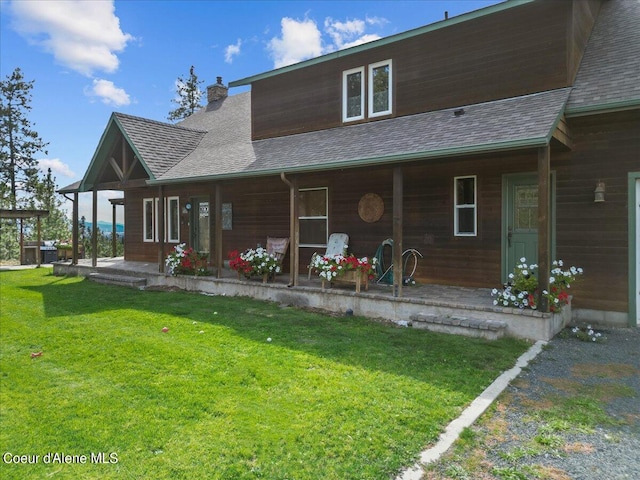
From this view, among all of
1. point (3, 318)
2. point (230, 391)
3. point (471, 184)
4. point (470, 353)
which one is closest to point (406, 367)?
point (470, 353)

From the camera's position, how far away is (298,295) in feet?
25.2

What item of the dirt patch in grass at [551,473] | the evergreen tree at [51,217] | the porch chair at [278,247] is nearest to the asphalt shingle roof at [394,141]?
the porch chair at [278,247]

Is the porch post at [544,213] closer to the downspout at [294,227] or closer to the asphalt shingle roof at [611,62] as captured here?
the asphalt shingle roof at [611,62]

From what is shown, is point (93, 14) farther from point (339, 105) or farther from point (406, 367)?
point (406, 367)

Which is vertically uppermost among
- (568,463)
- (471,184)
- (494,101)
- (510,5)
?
(510,5)

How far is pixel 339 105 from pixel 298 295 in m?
4.35

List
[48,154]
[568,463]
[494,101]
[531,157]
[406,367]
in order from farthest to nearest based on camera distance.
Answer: [48,154] < [494,101] < [531,157] < [406,367] < [568,463]

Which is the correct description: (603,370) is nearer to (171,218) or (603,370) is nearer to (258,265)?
(258,265)

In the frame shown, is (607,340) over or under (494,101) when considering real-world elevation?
under

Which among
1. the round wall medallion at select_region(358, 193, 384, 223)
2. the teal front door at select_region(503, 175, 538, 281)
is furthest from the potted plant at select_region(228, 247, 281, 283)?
the teal front door at select_region(503, 175, 538, 281)

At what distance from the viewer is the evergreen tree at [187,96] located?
101 ft

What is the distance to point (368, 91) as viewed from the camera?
9.03 metres

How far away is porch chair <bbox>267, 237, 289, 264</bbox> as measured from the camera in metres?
9.68

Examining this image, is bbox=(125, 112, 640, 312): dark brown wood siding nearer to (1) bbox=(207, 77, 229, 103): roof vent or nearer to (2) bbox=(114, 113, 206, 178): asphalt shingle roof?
(2) bbox=(114, 113, 206, 178): asphalt shingle roof
